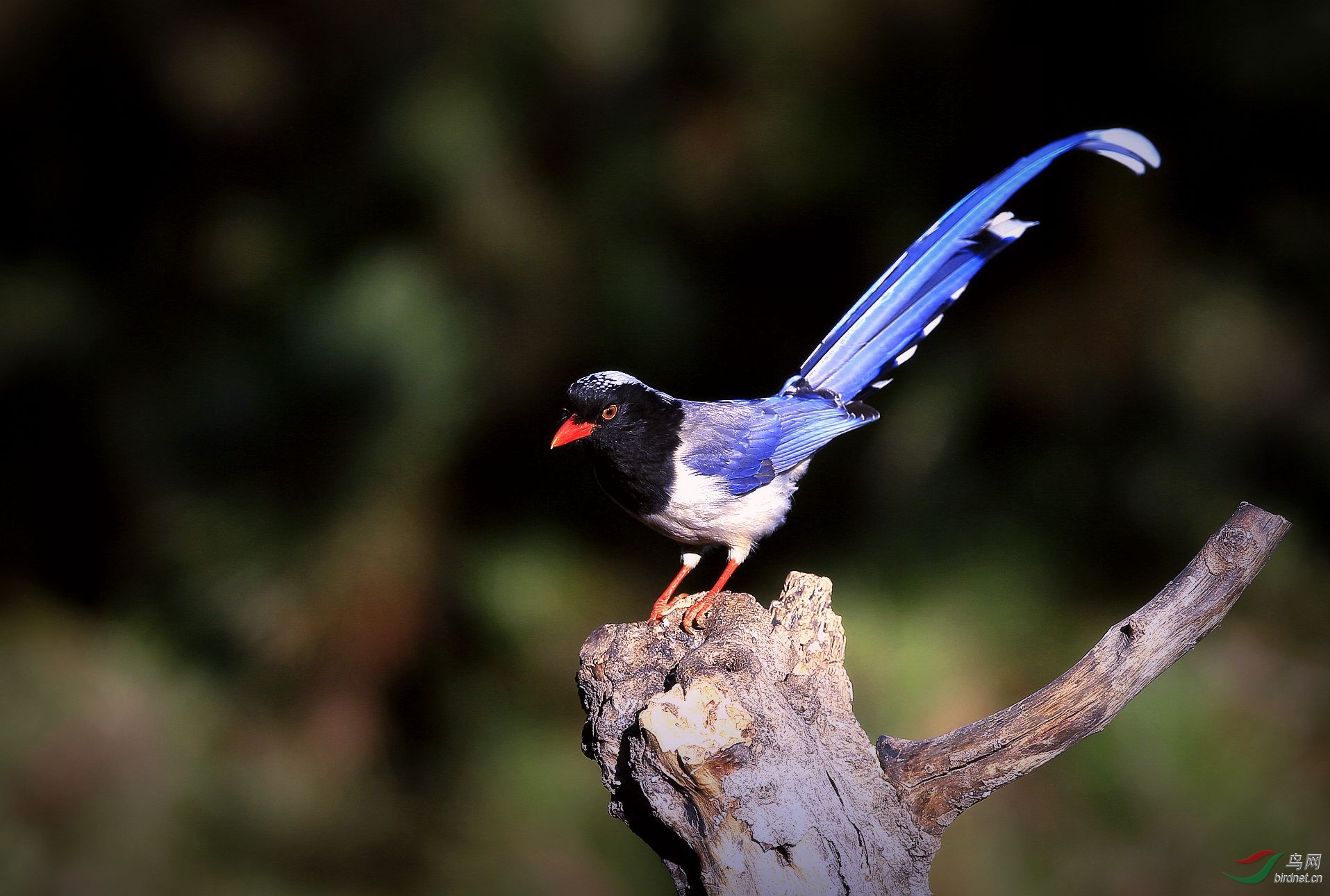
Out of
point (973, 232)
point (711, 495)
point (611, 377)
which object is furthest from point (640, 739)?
point (973, 232)

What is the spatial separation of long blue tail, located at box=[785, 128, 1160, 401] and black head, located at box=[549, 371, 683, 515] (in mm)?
473

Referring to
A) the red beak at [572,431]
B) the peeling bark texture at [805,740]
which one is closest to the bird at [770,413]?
the red beak at [572,431]

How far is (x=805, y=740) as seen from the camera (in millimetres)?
1643

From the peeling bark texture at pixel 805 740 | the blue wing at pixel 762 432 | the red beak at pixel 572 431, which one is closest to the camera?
the peeling bark texture at pixel 805 740

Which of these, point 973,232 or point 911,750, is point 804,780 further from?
point 973,232

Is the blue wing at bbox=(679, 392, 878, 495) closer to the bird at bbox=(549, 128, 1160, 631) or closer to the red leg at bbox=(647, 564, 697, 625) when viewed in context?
the bird at bbox=(549, 128, 1160, 631)

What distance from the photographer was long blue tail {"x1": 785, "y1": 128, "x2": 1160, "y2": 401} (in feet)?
7.70

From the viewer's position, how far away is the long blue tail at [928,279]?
7.70 feet

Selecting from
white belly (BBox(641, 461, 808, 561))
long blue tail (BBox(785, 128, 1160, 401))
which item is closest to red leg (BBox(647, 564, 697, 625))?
white belly (BBox(641, 461, 808, 561))

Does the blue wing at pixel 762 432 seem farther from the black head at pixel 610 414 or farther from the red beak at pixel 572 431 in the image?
the red beak at pixel 572 431

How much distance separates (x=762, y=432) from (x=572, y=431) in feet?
1.66

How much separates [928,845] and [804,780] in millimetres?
280

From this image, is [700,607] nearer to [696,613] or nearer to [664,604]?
[696,613]

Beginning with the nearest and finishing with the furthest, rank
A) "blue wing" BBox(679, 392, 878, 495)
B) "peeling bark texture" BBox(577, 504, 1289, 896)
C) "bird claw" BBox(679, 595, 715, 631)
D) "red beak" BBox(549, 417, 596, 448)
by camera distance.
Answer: "peeling bark texture" BBox(577, 504, 1289, 896), "bird claw" BBox(679, 595, 715, 631), "red beak" BBox(549, 417, 596, 448), "blue wing" BBox(679, 392, 878, 495)
